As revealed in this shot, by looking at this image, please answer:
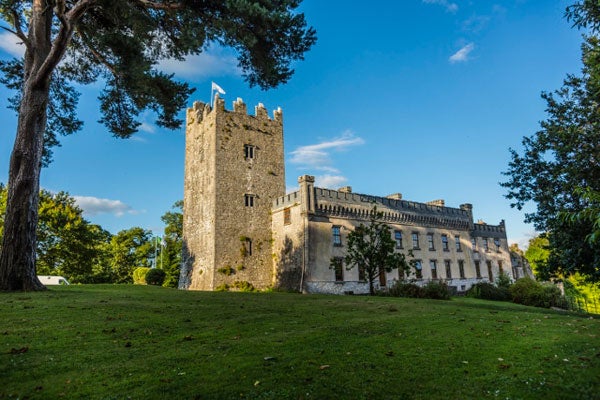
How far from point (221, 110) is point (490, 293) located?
99.0 feet

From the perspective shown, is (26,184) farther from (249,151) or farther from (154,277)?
(154,277)

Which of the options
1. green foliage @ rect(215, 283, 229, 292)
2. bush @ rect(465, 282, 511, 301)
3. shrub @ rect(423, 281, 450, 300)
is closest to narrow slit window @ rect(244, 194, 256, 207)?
green foliage @ rect(215, 283, 229, 292)

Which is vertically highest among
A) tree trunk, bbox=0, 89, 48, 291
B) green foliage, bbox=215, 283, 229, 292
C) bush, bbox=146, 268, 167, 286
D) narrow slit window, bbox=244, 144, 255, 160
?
Result: narrow slit window, bbox=244, 144, 255, 160

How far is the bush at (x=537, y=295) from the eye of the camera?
31.0 m

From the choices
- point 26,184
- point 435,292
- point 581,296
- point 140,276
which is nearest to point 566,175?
point 435,292

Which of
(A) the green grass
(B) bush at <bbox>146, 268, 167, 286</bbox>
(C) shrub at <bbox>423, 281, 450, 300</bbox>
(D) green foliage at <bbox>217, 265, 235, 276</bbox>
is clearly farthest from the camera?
(B) bush at <bbox>146, 268, 167, 286</bbox>

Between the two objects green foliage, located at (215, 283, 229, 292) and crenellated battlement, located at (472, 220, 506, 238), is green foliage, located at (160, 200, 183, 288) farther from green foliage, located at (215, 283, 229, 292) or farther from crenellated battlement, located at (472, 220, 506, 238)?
crenellated battlement, located at (472, 220, 506, 238)

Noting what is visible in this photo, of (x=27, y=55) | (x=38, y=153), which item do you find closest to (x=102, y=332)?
(x=38, y=153)

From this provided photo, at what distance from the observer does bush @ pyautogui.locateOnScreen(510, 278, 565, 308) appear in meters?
31.0

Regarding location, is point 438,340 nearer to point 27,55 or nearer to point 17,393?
point 17,393

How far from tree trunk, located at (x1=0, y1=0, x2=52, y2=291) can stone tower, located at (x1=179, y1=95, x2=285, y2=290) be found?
Result: 18.0 m

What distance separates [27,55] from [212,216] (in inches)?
751

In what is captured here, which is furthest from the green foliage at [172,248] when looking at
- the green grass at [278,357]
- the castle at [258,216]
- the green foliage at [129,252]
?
the green grass at [278,357]

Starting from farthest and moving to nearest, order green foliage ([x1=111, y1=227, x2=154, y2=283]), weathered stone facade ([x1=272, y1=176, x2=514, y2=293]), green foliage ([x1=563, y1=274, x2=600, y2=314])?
green foliage ([x1=111, y1=227, x2=154, y2=283]) → weathered stone facade ([x1=272, y1=176, x2=514, y2=293]) → green foliage ([x1=563, y1=274, x2=600, y2=314])
